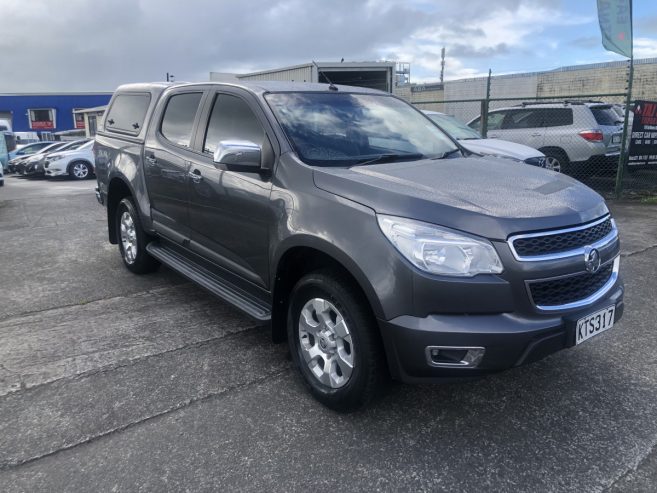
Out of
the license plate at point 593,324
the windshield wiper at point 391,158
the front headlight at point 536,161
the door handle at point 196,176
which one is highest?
the windshield wiper at point 391,158

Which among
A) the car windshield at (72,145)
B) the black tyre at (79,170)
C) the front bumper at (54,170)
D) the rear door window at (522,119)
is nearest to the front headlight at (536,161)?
the rear door window at (522,119)

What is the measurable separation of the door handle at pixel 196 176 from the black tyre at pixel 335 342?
4.47ft

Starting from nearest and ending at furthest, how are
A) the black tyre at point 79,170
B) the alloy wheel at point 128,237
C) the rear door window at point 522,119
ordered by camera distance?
the alloy wheel at point 128,237 → the rear door window at point 522,119 → the black tyre at point 79,170

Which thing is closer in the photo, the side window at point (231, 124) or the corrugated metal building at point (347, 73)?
the side window at point (231, 124)

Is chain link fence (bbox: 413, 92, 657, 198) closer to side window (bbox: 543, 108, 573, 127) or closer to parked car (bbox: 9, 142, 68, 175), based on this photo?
side window (bbox: 543, 108, 573, 127)

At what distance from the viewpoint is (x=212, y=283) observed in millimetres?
4020

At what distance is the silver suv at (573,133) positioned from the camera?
392 inches

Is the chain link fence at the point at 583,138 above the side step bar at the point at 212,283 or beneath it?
above

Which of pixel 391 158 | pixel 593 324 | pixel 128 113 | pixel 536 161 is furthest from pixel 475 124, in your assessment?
pixel 593 324

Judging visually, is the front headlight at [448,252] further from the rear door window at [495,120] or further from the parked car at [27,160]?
the parked car at [27,160]

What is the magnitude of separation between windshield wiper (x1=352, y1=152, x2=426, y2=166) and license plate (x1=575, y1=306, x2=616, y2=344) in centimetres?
148

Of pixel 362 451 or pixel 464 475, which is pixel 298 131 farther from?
pixel 464 475

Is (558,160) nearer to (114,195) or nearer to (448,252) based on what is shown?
(114,195)

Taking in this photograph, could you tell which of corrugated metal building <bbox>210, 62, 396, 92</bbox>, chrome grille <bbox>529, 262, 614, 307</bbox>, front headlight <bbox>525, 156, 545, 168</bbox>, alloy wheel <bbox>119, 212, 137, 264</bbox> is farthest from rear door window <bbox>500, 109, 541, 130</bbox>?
chrome grille <bbox>529, 262, 614, 307</bbox>
